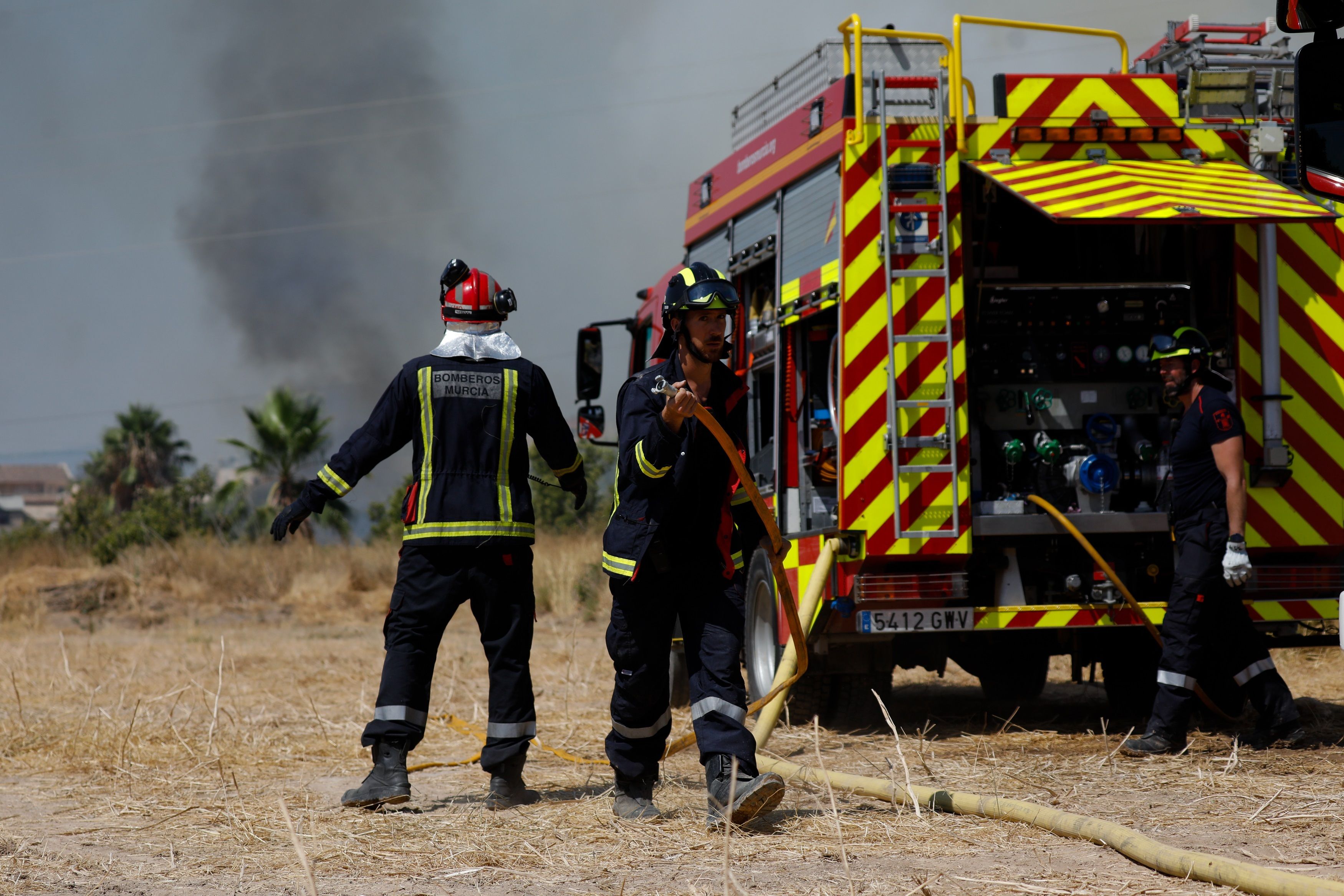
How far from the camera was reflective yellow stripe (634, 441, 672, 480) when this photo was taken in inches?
181

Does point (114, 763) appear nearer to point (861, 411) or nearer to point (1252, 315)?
point (861, 411)

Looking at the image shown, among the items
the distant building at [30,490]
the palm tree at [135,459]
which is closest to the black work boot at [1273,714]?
the palm tree at [135,459]

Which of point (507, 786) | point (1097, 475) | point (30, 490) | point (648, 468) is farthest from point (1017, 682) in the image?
point (30, 490)

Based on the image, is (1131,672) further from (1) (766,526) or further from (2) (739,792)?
(2) (739,792)

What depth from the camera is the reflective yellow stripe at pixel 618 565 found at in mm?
4766

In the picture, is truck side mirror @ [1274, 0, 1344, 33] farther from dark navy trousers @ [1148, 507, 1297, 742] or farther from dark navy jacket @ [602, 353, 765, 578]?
dark navy trousers @ [1148, 507, 1297, 742]

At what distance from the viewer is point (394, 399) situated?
5.52 meters

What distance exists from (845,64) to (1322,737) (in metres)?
3.91

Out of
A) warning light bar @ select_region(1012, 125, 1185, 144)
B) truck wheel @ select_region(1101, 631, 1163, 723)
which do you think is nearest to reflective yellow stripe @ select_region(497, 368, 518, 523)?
warning light bar @ select_region(1012, 125, 1185, 144)

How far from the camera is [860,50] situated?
6867mm

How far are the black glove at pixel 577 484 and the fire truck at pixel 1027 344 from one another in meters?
1.59

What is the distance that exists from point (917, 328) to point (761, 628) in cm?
205

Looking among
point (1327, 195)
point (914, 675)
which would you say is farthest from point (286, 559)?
point (1327, 195)

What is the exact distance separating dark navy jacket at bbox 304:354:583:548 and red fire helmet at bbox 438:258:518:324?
187mm
